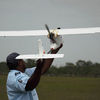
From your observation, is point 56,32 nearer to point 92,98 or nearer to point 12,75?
point 12,75

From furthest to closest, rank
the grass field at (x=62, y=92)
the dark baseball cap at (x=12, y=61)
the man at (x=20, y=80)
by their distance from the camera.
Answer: the grass field at (x=62, y=92) < the dark baseball cap at (x=12, y=61) < the man at (x=20, y=80)

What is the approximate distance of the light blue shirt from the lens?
3.77 meters

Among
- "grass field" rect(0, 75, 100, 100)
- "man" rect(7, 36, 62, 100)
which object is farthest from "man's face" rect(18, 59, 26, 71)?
"grass field" rect(0, 75, 100, 100)

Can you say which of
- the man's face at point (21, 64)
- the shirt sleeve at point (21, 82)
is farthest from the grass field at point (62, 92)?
the shirt sleeve at point (21, 82)

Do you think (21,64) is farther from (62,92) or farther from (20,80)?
(62,92)

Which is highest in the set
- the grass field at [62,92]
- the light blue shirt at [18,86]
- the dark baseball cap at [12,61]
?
the dark baseball cap at [12,61]

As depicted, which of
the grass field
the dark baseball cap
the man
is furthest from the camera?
the grass field

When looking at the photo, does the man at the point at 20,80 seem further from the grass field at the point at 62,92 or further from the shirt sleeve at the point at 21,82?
the grass field at the point at 62,92

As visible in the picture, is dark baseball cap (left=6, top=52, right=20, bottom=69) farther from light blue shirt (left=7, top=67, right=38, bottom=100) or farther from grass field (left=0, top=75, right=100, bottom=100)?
grass field (left=0, top=75, right=100, bottom=100)

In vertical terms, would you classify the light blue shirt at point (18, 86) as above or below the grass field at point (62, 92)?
above

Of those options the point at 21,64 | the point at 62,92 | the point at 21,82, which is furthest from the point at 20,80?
the point at 62,92

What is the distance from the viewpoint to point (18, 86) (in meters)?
3.79

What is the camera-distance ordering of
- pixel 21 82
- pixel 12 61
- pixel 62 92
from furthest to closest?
1. pixel 62 92
2. pixel 12 61
3. pixel 21 82

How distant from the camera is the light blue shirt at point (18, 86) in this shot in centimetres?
377
